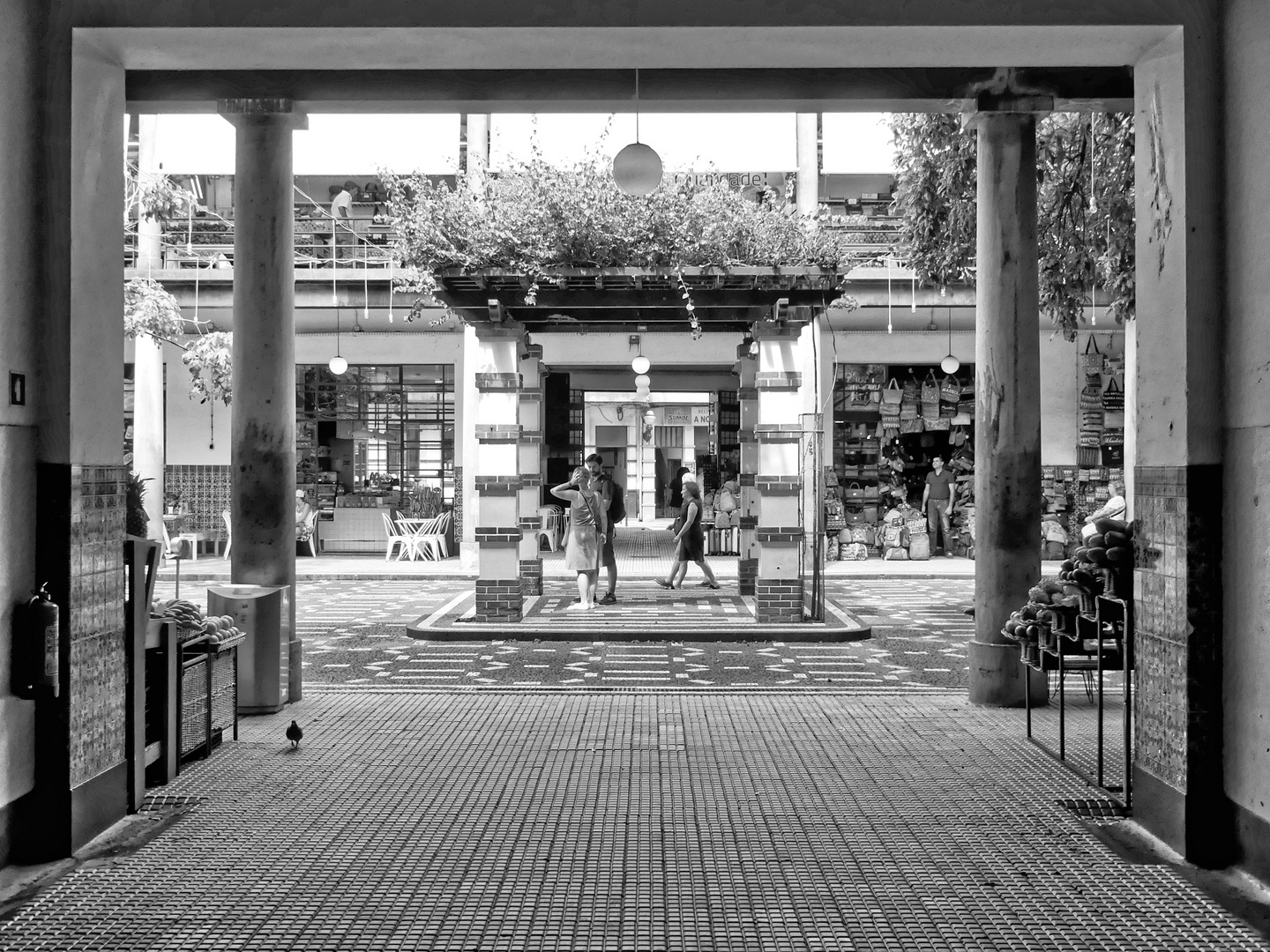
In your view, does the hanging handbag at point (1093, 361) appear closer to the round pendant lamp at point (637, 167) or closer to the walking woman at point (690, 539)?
the walking woman at point (690, 539)

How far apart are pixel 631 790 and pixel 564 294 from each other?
7.05 metres

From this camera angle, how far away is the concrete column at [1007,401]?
26.0 ft

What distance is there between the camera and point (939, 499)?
2061cm

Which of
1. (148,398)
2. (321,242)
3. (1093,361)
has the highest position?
(321,242)

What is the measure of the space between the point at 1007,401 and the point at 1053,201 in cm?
A: 388

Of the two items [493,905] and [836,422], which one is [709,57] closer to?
[493,905]

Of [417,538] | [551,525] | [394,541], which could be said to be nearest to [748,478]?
[417,538]

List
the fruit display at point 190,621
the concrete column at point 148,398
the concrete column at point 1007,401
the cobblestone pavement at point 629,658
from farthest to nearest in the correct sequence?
the concrete column at point 148,398, the cobblestone pavement at point 629,658, the concrete column at point 1007,401, the fruit display at point 190,621

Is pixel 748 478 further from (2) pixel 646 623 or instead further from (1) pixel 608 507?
(2) pixel 646 623

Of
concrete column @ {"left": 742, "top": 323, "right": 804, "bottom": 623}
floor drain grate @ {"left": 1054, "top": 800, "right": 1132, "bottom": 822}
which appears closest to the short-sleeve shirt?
concrete column @ {"left": 742, "top": 323, "right": 804, "bottom": 623}

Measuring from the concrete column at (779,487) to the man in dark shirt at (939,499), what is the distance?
29.0ft

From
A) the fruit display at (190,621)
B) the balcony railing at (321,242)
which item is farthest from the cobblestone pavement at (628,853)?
the balcony railing at (321,242)

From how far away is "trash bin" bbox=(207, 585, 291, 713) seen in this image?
300 inches

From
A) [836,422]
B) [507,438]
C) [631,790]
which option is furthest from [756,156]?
[631,790]
